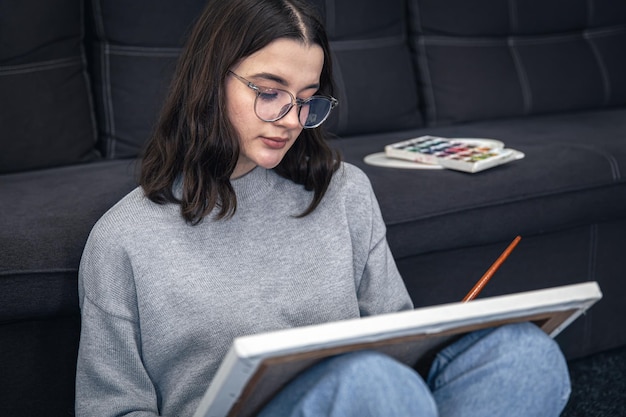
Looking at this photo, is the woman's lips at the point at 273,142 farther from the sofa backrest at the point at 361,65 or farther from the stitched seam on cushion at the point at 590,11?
the stitched seam on cushion at the point at 590,11

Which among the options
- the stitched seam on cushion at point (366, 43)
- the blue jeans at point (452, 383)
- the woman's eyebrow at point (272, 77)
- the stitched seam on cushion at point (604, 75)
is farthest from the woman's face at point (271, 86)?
the stitched seam on cushion at point (604, 75)

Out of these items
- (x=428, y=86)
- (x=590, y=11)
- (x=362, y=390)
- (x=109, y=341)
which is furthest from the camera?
(x=590, y=11)

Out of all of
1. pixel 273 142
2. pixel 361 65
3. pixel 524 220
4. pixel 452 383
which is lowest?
pixel 524 220

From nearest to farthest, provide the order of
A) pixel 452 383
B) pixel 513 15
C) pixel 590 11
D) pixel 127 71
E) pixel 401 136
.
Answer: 1. pixel 452 383
2. pixel 127 71
3. pixel 401 136
4. pixel 513 15
5. pixel 590 11

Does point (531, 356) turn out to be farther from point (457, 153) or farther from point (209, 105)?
point (457, 153)

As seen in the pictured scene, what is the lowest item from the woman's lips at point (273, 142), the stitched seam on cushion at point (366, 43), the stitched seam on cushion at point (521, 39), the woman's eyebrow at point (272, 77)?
the stitched seam on cushion at point (521, 39)

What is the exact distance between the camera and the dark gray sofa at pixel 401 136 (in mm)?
1316

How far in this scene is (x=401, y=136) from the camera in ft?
6.78

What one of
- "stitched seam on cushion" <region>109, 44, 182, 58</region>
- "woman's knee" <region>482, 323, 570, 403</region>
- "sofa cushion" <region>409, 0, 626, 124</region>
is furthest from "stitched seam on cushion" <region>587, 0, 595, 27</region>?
"woman's knee" <region>482, 323, 570, 403</region>

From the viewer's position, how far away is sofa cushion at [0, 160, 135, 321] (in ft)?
4.06

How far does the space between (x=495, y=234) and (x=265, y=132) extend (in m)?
0.72

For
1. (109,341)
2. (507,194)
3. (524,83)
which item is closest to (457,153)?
(507,194)

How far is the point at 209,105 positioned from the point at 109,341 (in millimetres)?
331

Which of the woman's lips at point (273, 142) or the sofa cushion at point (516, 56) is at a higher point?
the woman's lips at point (273, 142)
